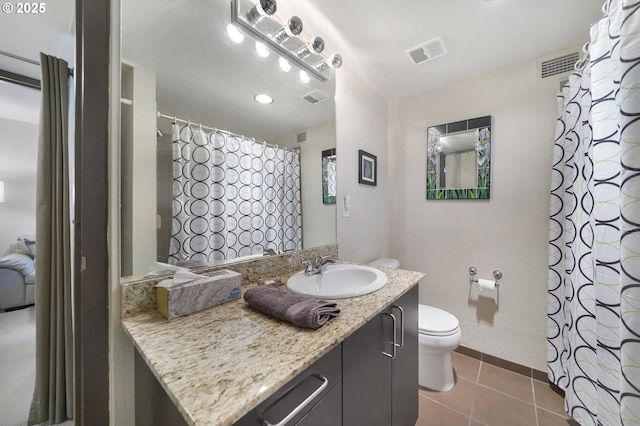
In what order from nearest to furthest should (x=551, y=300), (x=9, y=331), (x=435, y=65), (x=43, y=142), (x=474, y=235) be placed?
(x=43, y=142) → (x=551, y=300) → (x=435, y=65) → (x=474, y=235) → (x=9, y=331)

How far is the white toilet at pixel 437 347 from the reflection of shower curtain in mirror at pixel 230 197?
1006 millimetres

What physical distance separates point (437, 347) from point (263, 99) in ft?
5.74

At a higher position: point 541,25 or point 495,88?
point 541,25

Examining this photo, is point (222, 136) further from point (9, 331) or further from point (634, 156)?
point (9, 331)

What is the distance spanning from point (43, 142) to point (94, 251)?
1.03m

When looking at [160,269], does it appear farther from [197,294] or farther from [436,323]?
[436,323]

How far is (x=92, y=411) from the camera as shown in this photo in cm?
69

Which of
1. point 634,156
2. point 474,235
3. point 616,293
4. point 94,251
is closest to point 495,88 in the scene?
point 474,235

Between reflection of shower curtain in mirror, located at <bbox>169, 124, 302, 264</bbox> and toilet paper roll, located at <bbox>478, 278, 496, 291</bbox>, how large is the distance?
1.42 m

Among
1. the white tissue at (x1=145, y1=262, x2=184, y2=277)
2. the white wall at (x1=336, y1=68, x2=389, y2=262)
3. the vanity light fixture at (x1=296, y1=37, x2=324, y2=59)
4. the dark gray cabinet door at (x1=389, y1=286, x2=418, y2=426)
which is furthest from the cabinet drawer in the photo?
the vanity light fixture at (x1=296, y1=37, x2=324, y2=59)

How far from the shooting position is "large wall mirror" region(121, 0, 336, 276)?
0.80 m

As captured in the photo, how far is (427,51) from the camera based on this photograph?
1523 mm

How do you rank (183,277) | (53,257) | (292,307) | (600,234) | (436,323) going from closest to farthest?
(292,307), (183,277), (600,234), (53,257), (436,323)

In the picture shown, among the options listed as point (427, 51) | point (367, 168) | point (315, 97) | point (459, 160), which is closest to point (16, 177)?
point (315, 97)
